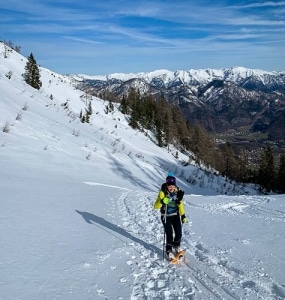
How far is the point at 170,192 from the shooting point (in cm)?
730

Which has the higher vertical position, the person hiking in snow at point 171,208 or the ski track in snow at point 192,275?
the person hiking in snow at point 171,208

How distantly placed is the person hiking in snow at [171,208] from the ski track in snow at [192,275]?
1.17 feet

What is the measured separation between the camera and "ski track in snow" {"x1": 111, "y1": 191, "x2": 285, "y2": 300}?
5.48 metres

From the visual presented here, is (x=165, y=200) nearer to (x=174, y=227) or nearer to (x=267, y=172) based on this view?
(x=174, y=227)

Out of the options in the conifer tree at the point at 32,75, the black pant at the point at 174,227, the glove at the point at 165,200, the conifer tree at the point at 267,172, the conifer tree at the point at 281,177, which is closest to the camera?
the glove at the point at 165,200

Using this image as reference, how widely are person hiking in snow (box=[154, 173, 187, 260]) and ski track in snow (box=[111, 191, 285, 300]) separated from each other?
1.17 feet

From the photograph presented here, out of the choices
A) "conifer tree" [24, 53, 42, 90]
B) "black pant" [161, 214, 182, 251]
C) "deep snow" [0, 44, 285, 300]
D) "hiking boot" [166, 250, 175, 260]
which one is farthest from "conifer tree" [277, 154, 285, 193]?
"hiking boot" [166, 250, 175, 260]

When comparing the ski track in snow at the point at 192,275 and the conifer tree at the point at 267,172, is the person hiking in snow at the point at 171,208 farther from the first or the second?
the conifer tree at the point at 267,172

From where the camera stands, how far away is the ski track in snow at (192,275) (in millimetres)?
5484

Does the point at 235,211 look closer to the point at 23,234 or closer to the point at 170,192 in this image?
the point at 170,192

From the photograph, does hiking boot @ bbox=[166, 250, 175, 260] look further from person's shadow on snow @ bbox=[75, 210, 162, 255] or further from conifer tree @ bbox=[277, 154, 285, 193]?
conifer tree @ bbox=[277, 154, 285, 193]

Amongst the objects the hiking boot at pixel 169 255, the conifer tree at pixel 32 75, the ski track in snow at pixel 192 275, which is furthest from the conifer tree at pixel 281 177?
the hiking boot at pixel 169 255

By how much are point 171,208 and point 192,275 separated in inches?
62.4

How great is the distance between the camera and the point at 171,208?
291 inches
